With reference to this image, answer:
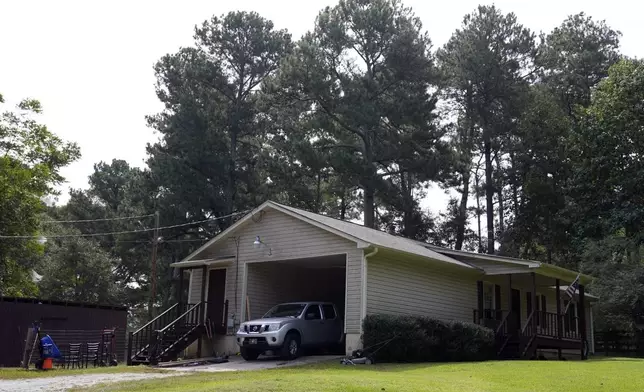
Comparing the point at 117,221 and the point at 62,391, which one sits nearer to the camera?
the point at 62,391

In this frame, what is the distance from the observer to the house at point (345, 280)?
19.4 meters

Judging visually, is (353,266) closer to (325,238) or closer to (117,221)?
(325,238)

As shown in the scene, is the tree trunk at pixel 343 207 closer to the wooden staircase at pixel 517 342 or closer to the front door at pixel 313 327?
the wooden staircase at pixel 517 342

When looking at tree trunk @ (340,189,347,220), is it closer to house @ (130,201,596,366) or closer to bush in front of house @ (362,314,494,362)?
house @ (130,201,596,366)

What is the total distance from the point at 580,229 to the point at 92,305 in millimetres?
25331

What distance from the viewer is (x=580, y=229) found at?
36.6 metres

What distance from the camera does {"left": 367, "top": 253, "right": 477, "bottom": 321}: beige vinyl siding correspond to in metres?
19.5

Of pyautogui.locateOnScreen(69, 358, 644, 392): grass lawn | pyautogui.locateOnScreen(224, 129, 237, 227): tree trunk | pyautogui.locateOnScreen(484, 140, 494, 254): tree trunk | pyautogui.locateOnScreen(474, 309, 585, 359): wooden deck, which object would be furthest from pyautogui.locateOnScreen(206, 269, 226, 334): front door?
pyautogui.locateOnScreen(484, 140, 494, 254): tree trunk

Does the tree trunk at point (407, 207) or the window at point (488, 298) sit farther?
the tree trunk at point (407, 207)

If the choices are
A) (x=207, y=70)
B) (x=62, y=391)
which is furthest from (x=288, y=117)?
(x=62, y=391)

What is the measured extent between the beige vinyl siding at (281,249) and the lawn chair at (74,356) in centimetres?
470

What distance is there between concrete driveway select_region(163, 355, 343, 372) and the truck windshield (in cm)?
124

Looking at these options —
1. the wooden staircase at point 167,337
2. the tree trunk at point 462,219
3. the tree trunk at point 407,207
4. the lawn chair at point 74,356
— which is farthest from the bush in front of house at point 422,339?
the tree trunk at point 462,219

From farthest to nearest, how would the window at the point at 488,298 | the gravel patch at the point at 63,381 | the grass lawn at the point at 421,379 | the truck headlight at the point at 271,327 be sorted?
the window at the point at 488,298 → the truck headlight at the point at 271,327 → the gravel patch at the point at 63,381 → the grass lawn at the point at 421,379
